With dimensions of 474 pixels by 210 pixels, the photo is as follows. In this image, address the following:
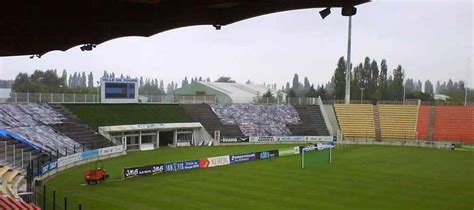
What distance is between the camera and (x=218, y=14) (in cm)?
831

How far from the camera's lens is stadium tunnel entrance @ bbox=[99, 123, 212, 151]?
50031 mm

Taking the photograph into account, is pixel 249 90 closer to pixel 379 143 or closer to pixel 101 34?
pixel 379 143

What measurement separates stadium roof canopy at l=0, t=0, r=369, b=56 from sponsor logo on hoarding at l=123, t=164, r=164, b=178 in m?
20.2

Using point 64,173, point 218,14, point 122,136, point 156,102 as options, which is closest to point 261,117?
point 156,102

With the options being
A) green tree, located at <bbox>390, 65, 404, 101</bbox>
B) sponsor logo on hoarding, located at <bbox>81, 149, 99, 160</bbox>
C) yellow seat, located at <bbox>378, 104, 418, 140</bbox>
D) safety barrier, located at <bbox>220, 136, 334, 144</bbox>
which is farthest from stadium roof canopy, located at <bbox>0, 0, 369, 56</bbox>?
green tree, located at <bbox>390, 65, 404, 101</bbox>

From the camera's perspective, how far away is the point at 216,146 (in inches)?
2183

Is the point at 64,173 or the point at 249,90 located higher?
the point at 249,90

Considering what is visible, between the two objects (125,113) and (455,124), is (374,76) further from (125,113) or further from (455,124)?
(125,113)

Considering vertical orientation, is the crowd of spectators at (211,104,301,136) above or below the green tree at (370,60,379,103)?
below

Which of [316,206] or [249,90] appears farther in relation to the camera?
[249,90]

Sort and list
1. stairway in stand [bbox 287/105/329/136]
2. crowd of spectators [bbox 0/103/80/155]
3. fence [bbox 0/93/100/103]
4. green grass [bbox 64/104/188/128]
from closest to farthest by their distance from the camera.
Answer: crowd of spectators [bbox 0/103/80/155], fence [bbox 0/93/100/103], green grass [bbox 64/104/188/128], stairway in stand [bbox 287/105/329/136]

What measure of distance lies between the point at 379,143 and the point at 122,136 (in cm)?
3165

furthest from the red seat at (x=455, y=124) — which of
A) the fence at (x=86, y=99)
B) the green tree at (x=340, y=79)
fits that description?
the green tree at (x=340, y=79)

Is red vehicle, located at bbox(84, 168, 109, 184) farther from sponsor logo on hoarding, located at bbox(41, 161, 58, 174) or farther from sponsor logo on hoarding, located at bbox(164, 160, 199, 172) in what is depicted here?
sponsor logo on hoarding, located at bbox(164, 160, 199, 172)
